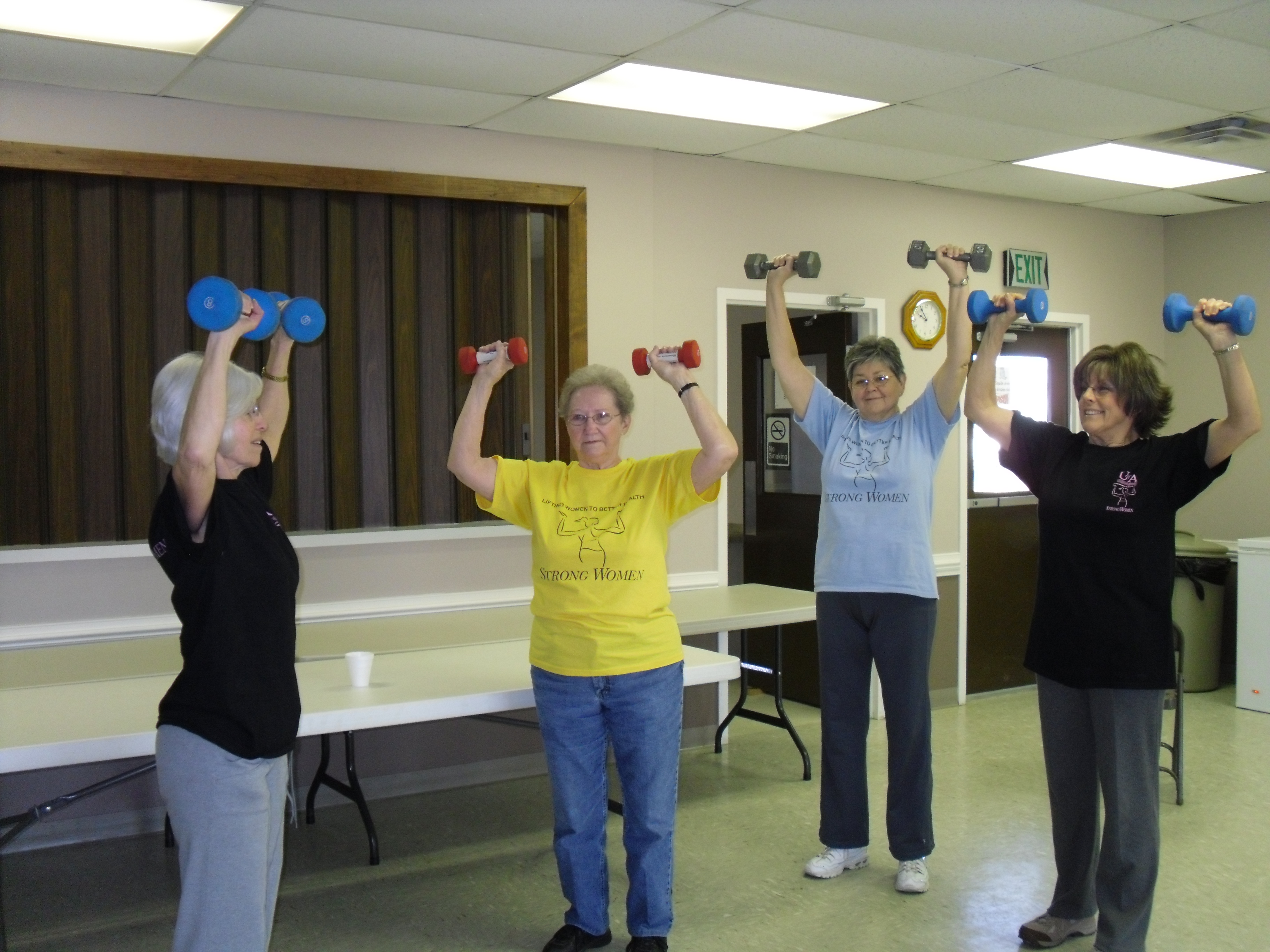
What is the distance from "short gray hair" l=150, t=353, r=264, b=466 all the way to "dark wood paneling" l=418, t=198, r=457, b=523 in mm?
2329

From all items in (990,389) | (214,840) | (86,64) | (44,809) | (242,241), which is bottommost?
(44,809)

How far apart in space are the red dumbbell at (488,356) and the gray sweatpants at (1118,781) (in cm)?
154

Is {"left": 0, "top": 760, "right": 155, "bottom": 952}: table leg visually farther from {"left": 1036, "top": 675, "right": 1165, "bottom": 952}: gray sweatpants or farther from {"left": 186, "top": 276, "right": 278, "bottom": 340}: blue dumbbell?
{"left": 1036, "top": 675, "right": 1165, "bottom": 952}: gray sweatpants

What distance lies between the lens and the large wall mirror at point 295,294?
3852 mm

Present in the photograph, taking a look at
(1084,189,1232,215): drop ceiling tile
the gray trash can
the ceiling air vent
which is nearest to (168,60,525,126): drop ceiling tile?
the ceiling air vent

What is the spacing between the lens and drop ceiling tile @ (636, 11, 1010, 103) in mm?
3438

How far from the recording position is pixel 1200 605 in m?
6.15

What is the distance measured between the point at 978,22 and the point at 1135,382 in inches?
49.0

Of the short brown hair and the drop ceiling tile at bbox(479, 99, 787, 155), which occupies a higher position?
the drop ceiling tile at bbox(479, 99, 787, 155)

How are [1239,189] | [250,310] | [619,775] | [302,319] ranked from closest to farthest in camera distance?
1. [250,310]
2. [302,319]
3. [619,775]
4. [1239,189]

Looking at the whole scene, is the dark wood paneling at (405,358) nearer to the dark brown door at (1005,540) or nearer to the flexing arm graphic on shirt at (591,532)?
the flexing arm graphic on shirt at (591,532)

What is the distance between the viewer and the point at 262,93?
12.8ft

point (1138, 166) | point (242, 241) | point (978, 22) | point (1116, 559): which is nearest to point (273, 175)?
point (242, 241)

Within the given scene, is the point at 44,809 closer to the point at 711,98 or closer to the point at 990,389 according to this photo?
the point at 990,389
